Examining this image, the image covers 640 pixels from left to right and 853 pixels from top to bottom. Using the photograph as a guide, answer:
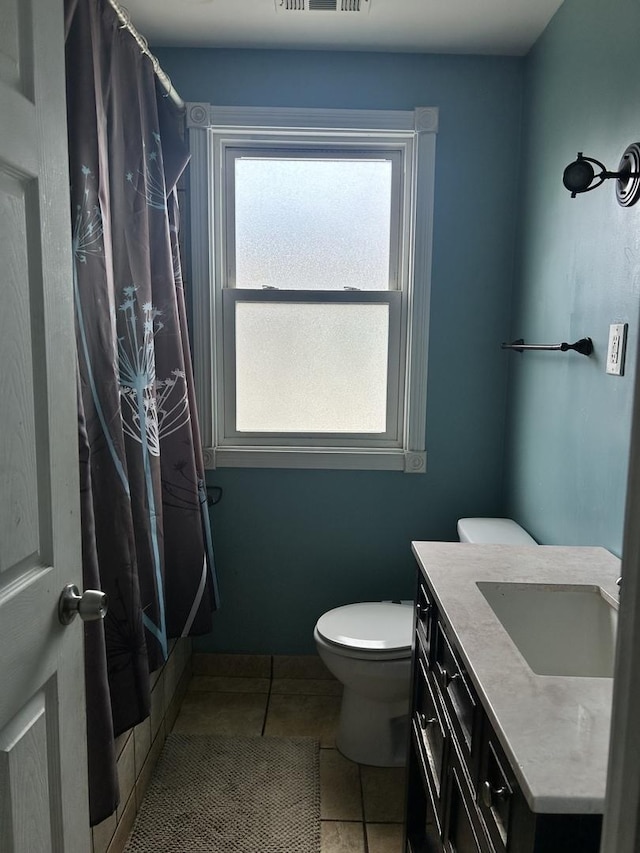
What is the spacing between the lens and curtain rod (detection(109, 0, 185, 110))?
1.76 m

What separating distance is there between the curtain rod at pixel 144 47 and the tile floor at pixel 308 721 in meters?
2.14

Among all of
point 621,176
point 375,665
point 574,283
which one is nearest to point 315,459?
point 375,665

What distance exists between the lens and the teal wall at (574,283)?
1615 millimetres

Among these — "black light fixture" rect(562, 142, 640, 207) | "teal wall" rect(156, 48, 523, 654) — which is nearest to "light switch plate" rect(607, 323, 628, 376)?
"black light fixture" rect(562, 142, 640, 207)

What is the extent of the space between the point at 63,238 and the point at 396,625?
5.43ft

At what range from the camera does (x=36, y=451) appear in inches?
39.9

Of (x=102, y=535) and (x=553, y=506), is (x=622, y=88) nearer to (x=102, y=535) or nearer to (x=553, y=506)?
(x=553, y=506)

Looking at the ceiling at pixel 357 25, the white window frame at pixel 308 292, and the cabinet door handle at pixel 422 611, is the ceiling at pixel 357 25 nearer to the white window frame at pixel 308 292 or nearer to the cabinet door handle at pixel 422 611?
the white window frame at pixel 308 292

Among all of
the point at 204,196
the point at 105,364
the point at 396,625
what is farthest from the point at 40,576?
the point at 204,196

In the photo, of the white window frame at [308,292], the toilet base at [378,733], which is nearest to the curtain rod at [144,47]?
the white window frame at [308,292]

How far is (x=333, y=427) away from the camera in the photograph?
8.91 ft

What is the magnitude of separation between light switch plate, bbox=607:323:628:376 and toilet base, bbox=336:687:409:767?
128 cm

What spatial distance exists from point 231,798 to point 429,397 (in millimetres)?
1548

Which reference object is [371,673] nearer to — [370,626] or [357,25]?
[370,626]
